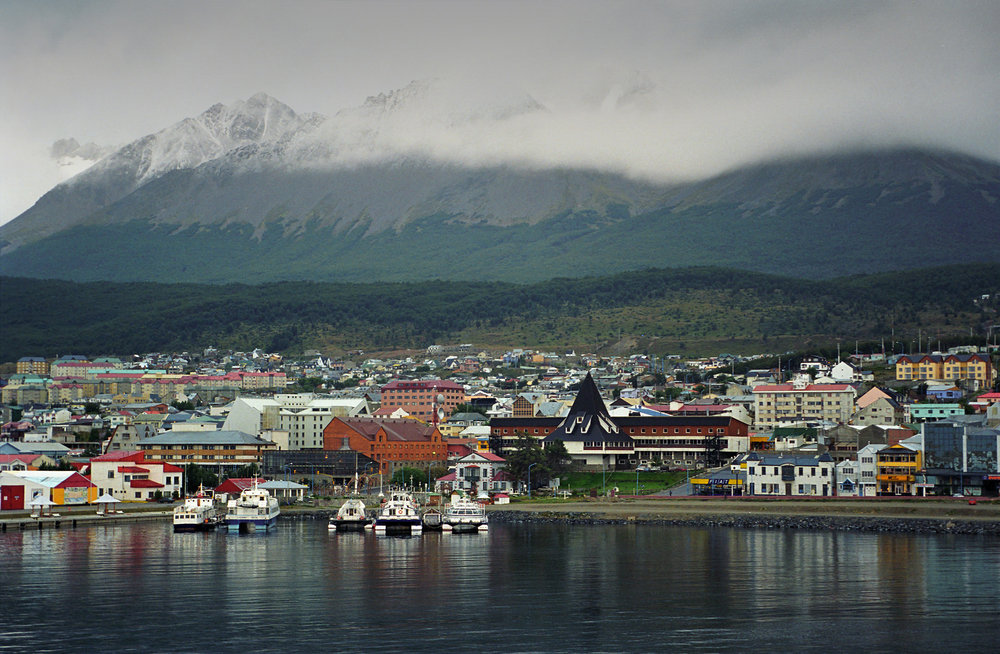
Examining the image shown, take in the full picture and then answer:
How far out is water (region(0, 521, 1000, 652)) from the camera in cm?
4347

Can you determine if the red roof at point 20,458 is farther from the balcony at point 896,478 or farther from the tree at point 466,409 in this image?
the balcony at point 896,478

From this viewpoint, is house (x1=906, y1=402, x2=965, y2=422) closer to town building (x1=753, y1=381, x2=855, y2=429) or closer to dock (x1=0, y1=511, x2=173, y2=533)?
town building (x1=753, y1=381, x2=855, y2=429)

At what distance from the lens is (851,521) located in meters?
79.9

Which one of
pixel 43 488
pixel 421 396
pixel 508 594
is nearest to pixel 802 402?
pixel 421 396

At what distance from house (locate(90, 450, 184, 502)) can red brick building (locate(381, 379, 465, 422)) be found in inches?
2276

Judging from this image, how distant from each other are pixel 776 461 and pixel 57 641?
59980mm

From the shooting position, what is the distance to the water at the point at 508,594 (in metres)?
43.5

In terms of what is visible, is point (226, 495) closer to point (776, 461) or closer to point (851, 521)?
point (776, 461)

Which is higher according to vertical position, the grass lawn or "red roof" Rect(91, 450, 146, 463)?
"red roof" Rect(91, 450, 146, 463)

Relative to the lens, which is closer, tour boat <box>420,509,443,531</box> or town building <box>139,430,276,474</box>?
tour boat <box>420,509,443,531</box>

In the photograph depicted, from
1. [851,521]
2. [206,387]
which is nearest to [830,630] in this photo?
[851,521]

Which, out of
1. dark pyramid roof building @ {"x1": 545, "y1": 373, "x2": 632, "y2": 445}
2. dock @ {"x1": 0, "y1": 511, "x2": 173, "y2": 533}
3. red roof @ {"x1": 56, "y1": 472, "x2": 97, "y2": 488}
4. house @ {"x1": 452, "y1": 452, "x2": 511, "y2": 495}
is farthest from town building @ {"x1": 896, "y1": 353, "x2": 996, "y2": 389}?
red roof @ {"x1": 56, "y1": 472, "x2": 97, "y2": 488}

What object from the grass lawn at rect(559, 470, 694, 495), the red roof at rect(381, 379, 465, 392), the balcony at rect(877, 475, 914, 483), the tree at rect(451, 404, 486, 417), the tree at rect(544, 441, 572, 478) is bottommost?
the grass lawn at rect(559, 470, 694, 495)

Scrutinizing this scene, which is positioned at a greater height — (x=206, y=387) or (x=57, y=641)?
(x=206, y=387)
